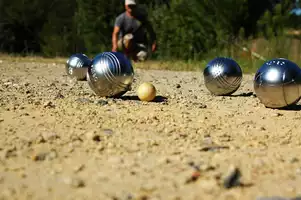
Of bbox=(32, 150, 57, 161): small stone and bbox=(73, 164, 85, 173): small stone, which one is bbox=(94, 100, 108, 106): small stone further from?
bbox=(73, 164, 85, 173): small stone

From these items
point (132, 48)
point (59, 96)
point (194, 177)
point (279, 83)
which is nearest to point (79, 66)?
point (59, 96)

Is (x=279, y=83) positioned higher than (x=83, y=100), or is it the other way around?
(x=279, y=83)

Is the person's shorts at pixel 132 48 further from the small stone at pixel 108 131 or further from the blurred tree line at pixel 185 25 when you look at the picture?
the small stone at pixel 108 131

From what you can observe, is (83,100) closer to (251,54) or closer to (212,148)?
(212,148)

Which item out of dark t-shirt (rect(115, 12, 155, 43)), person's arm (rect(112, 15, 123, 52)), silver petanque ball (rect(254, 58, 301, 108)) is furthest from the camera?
dark t-shirt (rect(115, 12, 155, 43))

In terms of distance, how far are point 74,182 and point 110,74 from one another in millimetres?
2910

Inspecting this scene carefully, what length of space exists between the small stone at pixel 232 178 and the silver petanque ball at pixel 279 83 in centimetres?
247

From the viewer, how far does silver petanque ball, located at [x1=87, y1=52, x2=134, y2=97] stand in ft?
18.1

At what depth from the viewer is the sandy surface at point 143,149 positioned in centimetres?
268

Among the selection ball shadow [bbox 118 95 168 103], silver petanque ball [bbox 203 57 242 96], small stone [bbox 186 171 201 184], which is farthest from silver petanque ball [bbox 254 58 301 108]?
small stone [bbox 186 171 201 184]

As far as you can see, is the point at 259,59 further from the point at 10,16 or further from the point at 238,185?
the point at 10,16

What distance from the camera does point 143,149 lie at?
3.45m

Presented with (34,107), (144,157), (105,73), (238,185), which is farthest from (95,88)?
(238,185)

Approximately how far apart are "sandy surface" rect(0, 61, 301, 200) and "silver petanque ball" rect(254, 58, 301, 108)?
0.15 meters
